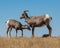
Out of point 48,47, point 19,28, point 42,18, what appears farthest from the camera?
point 19,28

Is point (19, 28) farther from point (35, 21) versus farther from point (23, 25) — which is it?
point (35, 21)

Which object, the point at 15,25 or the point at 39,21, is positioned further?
the point at 15,25

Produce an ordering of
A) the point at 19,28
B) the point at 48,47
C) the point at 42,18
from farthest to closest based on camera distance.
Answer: the point at 19,28, the point at 42,18, the point at 48,47

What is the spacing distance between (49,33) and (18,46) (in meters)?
7.50

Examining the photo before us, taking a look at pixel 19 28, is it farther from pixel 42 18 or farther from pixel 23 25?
pixel 42 18

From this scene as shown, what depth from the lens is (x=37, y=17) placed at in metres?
22.1

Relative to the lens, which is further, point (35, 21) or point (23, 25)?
point (23, 25)

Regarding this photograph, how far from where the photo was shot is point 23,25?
24.0 m

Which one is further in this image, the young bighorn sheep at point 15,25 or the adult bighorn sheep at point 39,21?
the young bighorn sheep at point 15,25

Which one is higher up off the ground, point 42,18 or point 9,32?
point 42,18

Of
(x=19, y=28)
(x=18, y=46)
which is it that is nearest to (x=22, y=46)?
(x=18, y=46)

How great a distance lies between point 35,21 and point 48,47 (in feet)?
25.9

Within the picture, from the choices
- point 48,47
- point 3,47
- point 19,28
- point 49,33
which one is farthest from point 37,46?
point 19,28

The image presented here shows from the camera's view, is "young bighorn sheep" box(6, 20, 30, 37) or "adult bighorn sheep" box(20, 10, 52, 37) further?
"young bighorn sheep" box(6, 20, 30, 37)
